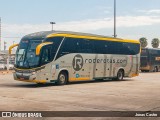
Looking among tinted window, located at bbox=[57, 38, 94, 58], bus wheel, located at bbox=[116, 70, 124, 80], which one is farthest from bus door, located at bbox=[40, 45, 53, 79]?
bus wheel, located at bbox=[116, 70, 124, 80]

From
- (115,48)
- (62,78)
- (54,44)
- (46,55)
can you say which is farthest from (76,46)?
(115,48)

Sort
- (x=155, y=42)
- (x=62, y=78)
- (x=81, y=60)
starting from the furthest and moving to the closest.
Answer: (x=155, y=42)
(x=81, y=60)
(x=62, y=78)

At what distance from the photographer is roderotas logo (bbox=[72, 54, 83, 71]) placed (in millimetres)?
20653

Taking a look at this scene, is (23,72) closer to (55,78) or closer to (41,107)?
(55,78)

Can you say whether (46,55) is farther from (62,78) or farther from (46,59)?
(62,78)

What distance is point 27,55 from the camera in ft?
60.8

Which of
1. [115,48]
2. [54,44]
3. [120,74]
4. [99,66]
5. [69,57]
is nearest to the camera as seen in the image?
[54,44]

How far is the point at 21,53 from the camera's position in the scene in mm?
18875

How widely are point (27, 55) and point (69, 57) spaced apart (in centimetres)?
281

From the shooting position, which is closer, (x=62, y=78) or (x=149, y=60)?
(x=62, y=78)

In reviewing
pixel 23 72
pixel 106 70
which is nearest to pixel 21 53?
pixel 23 72

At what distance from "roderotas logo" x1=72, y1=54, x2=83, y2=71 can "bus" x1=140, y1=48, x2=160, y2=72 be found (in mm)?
22581

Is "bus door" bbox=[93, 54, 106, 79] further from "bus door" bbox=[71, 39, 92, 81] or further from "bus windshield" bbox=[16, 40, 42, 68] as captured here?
"bus windshield" bbox=[16, 40, 42, 68]

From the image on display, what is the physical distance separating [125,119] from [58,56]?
35.9 feet
